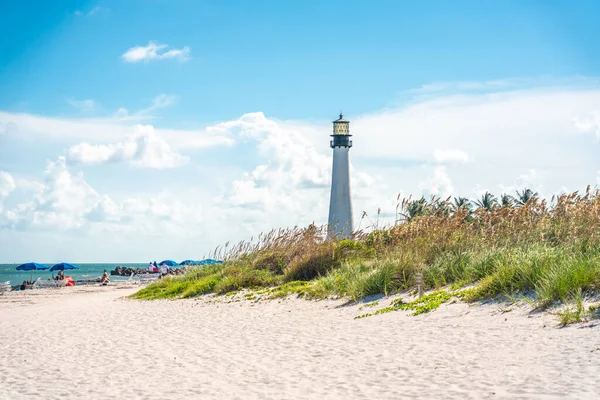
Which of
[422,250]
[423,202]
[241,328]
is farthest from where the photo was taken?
[423,202]

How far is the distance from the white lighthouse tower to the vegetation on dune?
24.6 meters

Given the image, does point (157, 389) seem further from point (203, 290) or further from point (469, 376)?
point (203, 290)

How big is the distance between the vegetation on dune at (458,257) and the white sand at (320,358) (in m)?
0.77

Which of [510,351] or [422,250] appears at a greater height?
[422,250]

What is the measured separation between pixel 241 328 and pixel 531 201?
6.71 meters

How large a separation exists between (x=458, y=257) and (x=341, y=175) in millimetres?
31995

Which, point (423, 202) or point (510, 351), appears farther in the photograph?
point (423, 202)

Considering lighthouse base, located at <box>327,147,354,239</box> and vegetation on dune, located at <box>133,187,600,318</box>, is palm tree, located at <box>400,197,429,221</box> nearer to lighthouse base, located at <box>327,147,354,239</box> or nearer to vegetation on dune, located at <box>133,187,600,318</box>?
vegetation on dune, located at <box>133,187,600,318</box>

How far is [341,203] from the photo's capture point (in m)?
44.8

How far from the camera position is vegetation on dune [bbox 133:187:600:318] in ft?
34.8

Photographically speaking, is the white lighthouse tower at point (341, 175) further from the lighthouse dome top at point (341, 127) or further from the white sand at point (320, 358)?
the white sand at point (320, 358)

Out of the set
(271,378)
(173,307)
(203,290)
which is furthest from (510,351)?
(203,290)

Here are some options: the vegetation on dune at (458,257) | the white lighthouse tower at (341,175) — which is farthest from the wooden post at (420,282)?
the white lighthouse tower at (341,175)

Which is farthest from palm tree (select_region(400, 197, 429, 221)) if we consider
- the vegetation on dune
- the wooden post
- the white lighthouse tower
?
the white lighthouse tower
